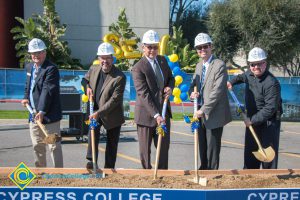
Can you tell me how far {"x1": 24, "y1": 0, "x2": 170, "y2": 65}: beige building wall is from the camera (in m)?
27.8

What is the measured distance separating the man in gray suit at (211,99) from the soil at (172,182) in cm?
44

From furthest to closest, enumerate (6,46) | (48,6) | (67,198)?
(6,46), (48,6), (67,198)

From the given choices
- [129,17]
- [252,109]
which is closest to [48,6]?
[129,17]

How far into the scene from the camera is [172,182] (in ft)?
14.4

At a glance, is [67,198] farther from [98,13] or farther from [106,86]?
[98,13]

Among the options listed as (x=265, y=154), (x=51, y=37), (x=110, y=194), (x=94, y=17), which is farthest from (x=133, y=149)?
(x=94, y=17)

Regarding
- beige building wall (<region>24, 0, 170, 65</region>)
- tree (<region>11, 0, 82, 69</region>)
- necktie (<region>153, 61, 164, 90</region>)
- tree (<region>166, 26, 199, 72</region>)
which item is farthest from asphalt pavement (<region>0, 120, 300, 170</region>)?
beige building wall (<region>24, 0, 170, 65</region>)

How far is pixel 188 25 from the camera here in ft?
143

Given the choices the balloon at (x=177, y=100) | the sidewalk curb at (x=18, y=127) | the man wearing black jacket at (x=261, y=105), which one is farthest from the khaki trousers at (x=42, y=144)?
the sidewalk curb at (x=18, y=127)

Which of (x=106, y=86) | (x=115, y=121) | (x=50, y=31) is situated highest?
(x=50, y=31)

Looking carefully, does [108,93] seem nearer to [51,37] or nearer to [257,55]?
[257,55]

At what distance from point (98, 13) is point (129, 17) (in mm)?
1999

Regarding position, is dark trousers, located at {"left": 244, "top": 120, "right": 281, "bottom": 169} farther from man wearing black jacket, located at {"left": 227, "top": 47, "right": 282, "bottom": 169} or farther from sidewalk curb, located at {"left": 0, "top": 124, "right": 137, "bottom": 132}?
sidewalk curb, located at {"left": 0, "top": 124, "right": 137, "bottom": 132}

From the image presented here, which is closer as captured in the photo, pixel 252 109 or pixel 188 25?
pixel 252 109
